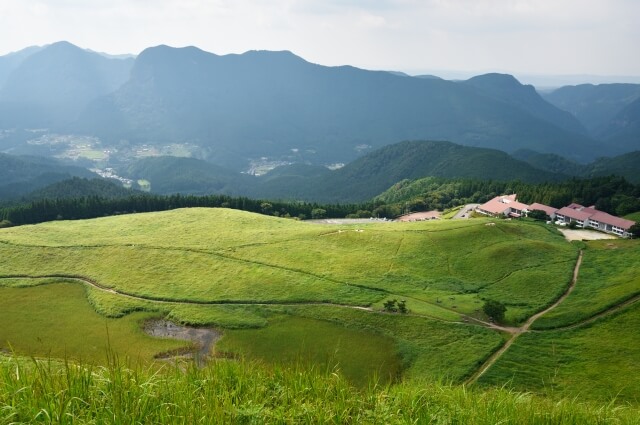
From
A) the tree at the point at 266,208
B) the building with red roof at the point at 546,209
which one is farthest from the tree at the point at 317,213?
the building with red roof at the point at 546,209

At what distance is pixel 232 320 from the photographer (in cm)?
5631

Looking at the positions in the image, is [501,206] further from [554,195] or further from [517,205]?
[554,195]

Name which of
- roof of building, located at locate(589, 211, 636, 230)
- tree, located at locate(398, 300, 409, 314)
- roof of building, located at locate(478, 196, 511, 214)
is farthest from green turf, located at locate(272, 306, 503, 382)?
roof of building, located at locate(478, 196, 511, 214)

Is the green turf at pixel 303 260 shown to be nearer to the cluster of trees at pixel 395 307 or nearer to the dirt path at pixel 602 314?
the cluster of trees at pixel 395 307

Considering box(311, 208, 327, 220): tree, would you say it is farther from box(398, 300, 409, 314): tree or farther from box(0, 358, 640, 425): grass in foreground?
box(0, 358, 640, 425): grass in foreground

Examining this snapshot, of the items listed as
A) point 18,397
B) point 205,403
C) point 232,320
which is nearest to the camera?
point 18,397

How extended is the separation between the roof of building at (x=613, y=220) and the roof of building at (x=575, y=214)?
5.61 feet

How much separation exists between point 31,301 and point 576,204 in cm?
12308

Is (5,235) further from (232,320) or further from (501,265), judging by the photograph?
(501,265)

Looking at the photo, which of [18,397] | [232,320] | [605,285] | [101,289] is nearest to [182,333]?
[232,320]

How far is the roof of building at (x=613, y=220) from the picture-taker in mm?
96125

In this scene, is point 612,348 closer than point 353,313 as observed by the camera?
Yes

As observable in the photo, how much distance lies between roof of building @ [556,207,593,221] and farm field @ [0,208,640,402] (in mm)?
14656

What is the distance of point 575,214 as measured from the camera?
108 meters
